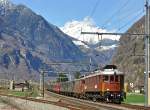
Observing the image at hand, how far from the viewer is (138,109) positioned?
144 feet

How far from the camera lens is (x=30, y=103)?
53031 mm

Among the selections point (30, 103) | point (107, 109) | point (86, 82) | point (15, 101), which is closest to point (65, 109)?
point (107, 109)

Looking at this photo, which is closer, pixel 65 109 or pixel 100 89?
pixel 65 109

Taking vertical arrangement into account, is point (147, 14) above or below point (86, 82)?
above

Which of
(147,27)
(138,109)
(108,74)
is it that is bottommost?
(138,109)

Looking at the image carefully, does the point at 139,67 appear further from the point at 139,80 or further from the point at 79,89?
the point at 79,89

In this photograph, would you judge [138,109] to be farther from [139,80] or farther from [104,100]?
[139,80]

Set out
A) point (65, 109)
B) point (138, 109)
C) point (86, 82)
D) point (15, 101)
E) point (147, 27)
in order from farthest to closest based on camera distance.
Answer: point (86, 82) → point (15, 101) → point (147, 27) → point (138, 109) → point (65, 109)

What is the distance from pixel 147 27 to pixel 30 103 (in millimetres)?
14549

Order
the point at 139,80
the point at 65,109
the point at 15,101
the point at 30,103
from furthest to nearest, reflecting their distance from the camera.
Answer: the point at 139,80, the point at 15,101, the point at 30,103, the point at 65,109

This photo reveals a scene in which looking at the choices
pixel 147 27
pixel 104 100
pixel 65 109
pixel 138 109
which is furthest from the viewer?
pixel 104 100

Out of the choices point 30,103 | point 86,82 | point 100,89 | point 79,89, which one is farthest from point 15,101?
point 79,89

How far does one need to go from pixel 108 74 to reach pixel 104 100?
4.19 metres

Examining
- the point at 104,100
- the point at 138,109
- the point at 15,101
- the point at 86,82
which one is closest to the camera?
the point at 138,109
